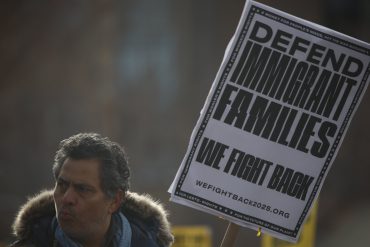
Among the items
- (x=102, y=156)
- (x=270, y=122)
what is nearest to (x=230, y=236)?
(x=270, y=122)

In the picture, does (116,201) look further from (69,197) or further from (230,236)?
(230,236)

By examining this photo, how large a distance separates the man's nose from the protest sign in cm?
65

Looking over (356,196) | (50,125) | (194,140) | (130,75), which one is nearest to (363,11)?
(356,196)

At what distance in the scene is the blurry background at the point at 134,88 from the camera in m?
12.2

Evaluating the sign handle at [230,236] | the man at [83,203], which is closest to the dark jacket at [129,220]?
the man at [83,203]

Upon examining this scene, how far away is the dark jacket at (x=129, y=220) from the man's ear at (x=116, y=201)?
0.44 ft

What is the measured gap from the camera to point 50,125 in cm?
1230

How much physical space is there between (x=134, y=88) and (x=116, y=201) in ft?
28.0

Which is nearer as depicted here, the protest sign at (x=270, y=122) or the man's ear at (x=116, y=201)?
the man's ear at (x=116, y=201)

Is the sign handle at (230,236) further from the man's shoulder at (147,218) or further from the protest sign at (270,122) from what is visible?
the man's shoulder at (147,218)

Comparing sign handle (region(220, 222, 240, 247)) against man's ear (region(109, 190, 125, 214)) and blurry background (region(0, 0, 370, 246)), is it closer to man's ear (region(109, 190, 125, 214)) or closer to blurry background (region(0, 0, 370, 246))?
man's ear (region(109, 190, 125, 214))

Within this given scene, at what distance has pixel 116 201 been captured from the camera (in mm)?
4258

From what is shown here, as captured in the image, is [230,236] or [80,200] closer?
[80,200]

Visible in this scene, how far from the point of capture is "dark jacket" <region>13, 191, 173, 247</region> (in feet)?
13.4
